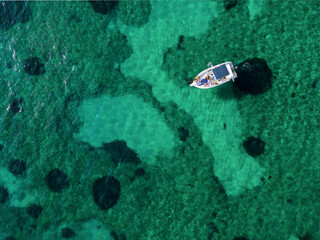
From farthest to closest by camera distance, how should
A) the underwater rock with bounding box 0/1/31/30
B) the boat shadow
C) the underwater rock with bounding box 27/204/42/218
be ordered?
1. the underwater rock with bounding box 0/1/31/30
2. the underwater rock with bounding box 27/204/42/218
3. the boat shadow

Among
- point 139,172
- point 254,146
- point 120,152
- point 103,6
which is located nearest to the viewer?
point 254,146

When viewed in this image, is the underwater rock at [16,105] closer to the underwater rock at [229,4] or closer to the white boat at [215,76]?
the white boat at [215,76]

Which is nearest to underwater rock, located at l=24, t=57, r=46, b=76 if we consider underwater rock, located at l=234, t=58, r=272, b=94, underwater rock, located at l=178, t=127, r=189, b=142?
underwater rock, located at l=178, t=127, r=189, b=142

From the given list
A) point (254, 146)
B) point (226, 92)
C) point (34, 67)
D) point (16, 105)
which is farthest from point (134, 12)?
point (254, 146)

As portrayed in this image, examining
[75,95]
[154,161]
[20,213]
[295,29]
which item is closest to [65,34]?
[75,95]

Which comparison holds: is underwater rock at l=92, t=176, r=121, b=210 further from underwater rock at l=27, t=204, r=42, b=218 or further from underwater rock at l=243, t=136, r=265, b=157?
underwater rock at l=243, t=136, r=265, b=157

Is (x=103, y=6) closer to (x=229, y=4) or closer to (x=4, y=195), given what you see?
(x=229, y=4)
